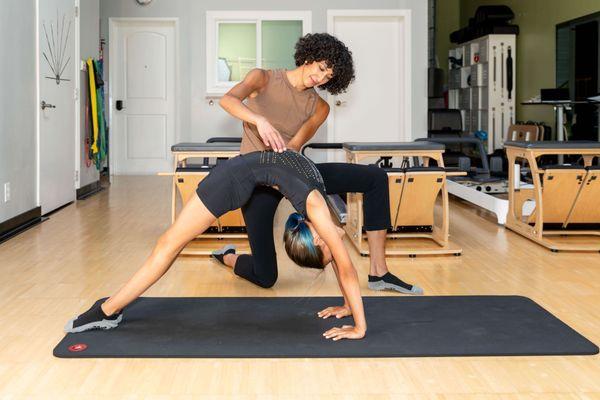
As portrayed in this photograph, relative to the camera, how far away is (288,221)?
275cm

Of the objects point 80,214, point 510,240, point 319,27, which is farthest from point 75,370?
point 319,27

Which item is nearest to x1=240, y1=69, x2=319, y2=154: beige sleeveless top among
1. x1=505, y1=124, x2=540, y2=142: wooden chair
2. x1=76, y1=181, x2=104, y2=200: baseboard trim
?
x1=76, y1=181, x2=104, y2=200: baseboard trim

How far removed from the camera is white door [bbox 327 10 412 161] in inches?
370

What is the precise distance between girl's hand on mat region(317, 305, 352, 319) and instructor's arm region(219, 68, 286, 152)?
2.40ft

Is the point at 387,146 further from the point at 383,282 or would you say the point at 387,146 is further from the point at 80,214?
the point at 80,214

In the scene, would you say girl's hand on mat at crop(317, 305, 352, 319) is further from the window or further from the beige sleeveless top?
the window

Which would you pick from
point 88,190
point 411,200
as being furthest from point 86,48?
point 411,200

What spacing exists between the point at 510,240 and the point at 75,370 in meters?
3.39

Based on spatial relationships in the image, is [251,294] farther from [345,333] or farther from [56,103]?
[56,103]

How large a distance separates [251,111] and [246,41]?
6866mm

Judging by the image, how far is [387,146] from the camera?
482cm

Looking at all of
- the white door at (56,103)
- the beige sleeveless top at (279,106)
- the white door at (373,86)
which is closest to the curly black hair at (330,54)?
the beige sleeveless top at (279,106)

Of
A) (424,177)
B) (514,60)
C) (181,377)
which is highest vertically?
(514,60)

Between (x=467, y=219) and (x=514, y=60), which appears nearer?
(x=467, y=219)
